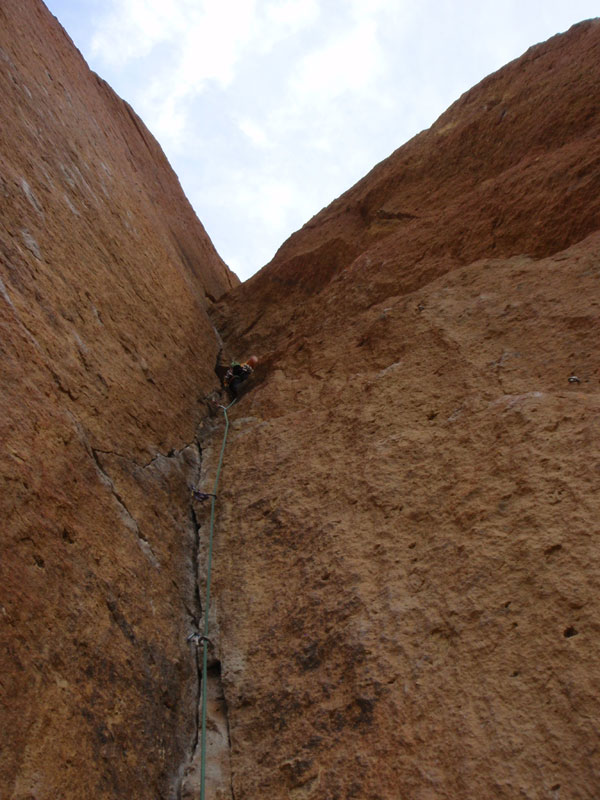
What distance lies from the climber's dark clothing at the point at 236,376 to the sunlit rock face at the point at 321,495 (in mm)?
199

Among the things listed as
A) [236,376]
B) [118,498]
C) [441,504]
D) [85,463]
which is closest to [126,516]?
[118,498]

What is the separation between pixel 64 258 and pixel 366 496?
9.24ft

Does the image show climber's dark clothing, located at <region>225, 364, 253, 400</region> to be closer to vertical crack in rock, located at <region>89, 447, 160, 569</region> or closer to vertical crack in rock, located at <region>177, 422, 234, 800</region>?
vertical crack in rock, located at <region>89, 447, 160, 569</region>

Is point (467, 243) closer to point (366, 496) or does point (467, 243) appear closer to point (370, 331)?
point (370, 331)

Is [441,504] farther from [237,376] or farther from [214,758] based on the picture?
[237,376]

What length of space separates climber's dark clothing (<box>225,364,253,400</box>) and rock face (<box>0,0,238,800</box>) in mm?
232

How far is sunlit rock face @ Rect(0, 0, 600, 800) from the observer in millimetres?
2840

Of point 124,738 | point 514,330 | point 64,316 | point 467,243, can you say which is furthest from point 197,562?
point 467,243

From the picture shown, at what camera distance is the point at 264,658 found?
3629 millimetres

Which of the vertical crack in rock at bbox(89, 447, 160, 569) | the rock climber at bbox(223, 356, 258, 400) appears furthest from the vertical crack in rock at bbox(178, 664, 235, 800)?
the rock climber at bbox(223, 356, 258, 400)

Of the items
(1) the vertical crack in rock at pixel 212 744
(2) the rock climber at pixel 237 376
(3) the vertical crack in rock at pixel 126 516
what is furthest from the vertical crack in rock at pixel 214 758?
(2) the rock climber at pixel 237 376

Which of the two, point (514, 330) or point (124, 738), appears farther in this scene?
point (514, 330)

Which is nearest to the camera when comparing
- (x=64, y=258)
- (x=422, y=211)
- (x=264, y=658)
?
(x=264, y=658)

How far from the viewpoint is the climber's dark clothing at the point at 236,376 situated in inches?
261
